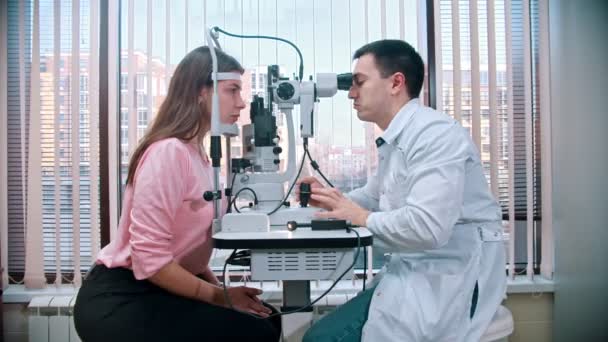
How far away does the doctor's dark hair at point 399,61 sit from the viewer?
130 centimetres

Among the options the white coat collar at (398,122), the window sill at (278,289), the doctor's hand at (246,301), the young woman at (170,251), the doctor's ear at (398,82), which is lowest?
the window sill at (278,289)

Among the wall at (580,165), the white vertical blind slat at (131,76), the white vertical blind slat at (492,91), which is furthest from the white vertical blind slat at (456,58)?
the white vertical blind slat at (131,76)

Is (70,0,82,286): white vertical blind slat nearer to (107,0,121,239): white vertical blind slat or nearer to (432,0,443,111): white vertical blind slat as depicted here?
(107,0,121,239): white vertical blind slat

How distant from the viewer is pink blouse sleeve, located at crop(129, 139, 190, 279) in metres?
1.04

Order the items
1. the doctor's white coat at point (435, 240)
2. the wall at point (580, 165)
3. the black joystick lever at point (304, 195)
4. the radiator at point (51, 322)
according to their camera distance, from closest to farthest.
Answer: the doctor's white coat at point (435, 240) < the black joystick lever at point (304, 195) < the wall at point (580, 165) < the radiator at point (51, 322)

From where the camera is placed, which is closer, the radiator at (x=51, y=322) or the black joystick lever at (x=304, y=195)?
the black joystick lever at (x=304, y=195)

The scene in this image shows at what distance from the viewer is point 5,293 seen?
1.85 metres

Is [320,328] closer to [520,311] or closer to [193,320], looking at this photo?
[193,320]

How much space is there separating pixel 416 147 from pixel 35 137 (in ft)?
5.35

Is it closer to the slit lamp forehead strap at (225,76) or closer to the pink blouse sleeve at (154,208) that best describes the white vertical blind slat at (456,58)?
the slit lamp forehead strap at (225,76)

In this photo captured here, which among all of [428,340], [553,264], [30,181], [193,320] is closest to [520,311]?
[553,264]

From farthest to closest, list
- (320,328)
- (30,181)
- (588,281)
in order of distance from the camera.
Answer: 1. (30,181)
2. (588,281)
3. (320,328)

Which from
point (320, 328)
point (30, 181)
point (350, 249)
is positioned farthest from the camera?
point (30, 181)

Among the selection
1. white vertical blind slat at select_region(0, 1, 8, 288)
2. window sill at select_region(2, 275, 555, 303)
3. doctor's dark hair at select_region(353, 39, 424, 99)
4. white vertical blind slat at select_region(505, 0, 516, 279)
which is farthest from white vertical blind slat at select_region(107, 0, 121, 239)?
white vertical blind slat at select_region(505, 0, 516, 279)
